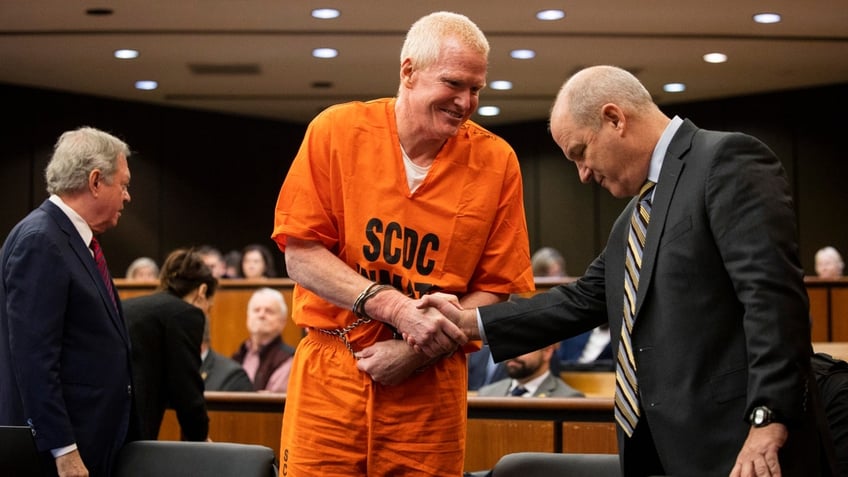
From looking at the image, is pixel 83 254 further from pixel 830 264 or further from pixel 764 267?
pixel 830 264

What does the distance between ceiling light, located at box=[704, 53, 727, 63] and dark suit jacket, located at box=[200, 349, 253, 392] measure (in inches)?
233

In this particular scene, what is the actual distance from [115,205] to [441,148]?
49.4 inches

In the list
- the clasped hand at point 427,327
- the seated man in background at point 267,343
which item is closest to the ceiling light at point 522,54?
the seated man in background at point 267,343

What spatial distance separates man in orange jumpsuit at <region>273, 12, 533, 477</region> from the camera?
2.32 meters

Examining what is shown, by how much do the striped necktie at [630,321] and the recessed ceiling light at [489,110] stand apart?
10.5 metres

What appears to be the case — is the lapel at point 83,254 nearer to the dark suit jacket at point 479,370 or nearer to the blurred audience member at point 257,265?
the dark suit jacket at point 479,370

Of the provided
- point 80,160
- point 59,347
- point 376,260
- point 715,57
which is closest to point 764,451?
point 376,260

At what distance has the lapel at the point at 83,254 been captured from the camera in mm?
3014

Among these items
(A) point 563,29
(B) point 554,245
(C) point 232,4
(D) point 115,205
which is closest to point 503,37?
(A) point 563,29

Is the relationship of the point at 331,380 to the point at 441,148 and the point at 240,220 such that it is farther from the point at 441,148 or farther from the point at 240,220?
the point at 240,220

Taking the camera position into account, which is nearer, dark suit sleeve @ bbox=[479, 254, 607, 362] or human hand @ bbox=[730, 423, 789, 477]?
human hand @ bbox=[730, 423, 789, 477]

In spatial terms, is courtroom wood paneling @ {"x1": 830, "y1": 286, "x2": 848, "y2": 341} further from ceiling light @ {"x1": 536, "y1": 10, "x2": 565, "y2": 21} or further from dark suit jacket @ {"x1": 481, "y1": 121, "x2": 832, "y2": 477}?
dark suit jacket @ {"x1": 481, "y1": 121, "x2": 832, "y2": 477}

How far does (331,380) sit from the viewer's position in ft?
7.72

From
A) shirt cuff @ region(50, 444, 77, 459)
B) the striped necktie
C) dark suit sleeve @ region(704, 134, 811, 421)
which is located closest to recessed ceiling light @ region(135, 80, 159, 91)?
shirt cuff @ region(50, 444, 77, 459)
